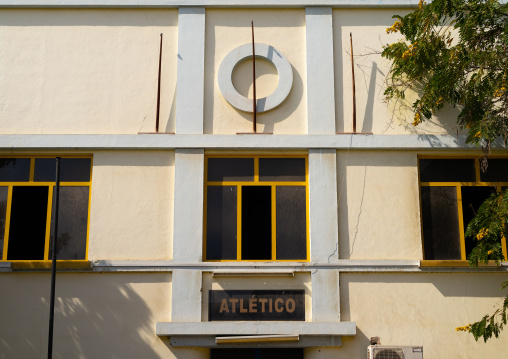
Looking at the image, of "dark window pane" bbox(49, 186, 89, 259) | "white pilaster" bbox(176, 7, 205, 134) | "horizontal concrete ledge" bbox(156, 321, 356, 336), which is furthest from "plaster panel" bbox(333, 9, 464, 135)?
"dark window pane" bbox(49, 186, 89, 259)

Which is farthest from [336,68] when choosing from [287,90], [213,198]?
[213,198]

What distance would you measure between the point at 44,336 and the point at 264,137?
18.1ft

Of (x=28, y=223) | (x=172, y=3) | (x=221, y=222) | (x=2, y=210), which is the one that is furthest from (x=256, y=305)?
(x=172, y=3)

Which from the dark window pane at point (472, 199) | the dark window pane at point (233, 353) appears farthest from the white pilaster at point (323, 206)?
the dark window pane at point (472, 199)

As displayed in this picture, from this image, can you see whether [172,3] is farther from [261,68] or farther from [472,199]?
[472,199]

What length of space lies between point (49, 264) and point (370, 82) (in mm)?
7164

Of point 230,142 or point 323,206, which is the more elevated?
point 230,142

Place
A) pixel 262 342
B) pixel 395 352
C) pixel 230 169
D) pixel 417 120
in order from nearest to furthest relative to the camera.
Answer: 1. pixel 395 352
2. pixel 262 342
3. pixel 417 120
4. pixel 230 169

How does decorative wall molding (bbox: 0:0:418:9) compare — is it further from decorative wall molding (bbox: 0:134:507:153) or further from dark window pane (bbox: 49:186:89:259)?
dark window pane (bbox: 49:186:89:259)

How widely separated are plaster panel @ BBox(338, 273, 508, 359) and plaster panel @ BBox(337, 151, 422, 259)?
526 mm

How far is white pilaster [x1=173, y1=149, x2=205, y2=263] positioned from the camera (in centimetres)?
1219

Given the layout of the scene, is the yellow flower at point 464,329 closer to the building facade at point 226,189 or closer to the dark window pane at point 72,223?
the building facade at point 226,189

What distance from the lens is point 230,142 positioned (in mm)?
12617

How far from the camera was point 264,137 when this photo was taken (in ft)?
41.5
